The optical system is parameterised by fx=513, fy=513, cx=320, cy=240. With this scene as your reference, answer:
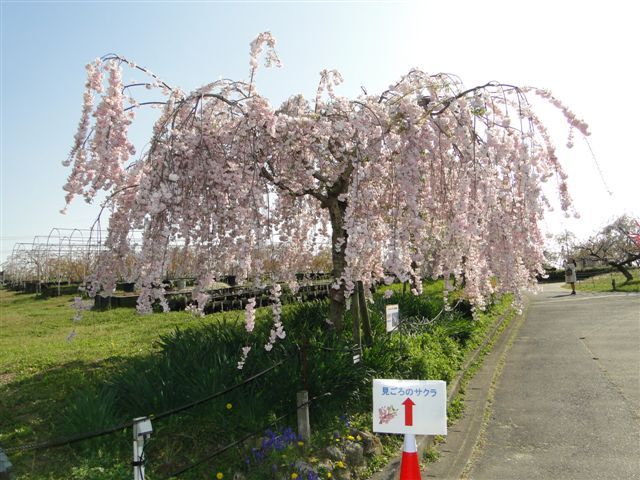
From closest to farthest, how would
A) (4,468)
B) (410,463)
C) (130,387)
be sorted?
(4,468), (410,463), (130,387)

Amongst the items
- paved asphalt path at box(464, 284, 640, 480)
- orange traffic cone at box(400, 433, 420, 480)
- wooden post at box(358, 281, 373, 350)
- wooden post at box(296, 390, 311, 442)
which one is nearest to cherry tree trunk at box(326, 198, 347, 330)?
wooden post at box(358, 281, 373, 350)

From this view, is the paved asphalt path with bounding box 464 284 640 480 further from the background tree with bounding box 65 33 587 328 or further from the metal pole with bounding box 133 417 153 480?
the metal pole with bounding box 133 417 153 480

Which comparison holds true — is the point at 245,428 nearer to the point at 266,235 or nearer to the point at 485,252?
the point at 266,235

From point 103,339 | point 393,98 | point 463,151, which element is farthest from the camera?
point 103,339

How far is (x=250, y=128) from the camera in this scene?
505 cm

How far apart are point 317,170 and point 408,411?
138 inches

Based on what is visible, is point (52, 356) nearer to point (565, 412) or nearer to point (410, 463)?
point (410, 463)

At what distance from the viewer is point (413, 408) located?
3930 mm

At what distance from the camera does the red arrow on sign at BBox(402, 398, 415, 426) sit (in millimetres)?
3910

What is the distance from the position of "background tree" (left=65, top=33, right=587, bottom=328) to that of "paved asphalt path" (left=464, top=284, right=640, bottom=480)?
72.7 inches

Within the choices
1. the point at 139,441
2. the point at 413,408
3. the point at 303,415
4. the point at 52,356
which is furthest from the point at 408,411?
the point at 52,356

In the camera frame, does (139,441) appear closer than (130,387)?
Yes

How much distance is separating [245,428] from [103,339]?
26.5ft

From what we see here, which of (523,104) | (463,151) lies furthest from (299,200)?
(523,104)
